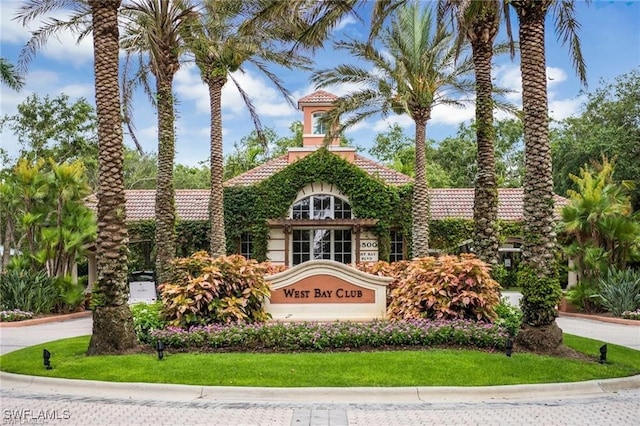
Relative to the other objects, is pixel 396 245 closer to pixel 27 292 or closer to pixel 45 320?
pixel 45 320

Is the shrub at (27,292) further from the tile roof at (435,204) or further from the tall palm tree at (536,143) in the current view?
the tall palm tree at (536,143)

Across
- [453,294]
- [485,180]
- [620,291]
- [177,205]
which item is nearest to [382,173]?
[177,205]

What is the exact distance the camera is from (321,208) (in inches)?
1109

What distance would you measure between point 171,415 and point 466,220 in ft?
72.5

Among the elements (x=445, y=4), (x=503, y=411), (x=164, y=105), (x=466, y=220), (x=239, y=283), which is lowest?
(x=503, y=411)

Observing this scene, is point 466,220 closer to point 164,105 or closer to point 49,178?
point 164,105

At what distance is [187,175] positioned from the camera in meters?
57.9

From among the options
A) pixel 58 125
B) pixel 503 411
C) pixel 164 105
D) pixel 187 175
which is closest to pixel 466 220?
pixel 164 105

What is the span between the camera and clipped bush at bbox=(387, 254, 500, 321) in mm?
13062

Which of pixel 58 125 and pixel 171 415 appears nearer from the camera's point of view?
pixel 171 415

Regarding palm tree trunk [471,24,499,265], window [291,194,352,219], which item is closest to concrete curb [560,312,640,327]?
palm tree trunk [471,24,499,265]

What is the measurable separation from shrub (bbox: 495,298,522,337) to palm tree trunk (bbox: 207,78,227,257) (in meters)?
10.6

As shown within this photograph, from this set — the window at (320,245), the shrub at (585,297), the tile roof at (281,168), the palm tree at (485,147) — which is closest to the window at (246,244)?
the window at (320,245)

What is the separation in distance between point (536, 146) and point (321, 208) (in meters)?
16.9
